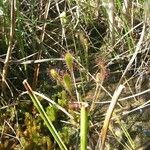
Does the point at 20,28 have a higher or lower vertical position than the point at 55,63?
higher

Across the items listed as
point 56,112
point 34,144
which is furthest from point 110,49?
point 34,144

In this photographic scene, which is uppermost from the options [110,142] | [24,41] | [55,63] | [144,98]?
[24,41]

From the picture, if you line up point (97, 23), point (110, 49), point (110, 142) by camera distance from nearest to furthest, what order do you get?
1. point (110, 142)
2. point (110, 49)
3. point (97, 23)

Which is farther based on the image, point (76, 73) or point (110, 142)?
point (76, 73)

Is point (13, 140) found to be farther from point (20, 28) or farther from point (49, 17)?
point (49, 17)

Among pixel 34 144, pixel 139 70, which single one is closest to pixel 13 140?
pixel 34 144

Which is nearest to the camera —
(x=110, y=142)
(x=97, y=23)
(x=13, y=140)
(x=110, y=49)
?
(x=110, y=142)
